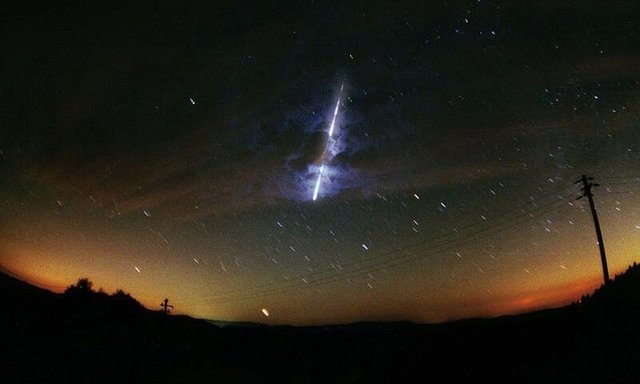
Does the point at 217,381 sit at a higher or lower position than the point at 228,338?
lower

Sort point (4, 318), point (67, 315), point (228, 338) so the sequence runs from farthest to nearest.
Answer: point (67, 315) → point (228, 338) → point (4, 318)

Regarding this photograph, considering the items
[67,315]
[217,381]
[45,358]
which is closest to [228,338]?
[217,381]

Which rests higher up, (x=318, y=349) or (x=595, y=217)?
(x=595, y=217)

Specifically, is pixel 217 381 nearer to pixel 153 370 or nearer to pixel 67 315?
pixel 153 370

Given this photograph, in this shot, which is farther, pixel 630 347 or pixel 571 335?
pixel 571 335

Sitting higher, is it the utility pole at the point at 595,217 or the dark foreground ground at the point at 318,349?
the utility pole at the point at 595,217

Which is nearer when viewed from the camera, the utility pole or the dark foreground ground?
the dark foreground ground

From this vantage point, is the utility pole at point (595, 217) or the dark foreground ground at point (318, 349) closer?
the dark foreground ground at point (318, 349)

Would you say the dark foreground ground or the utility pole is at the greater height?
the utility pole
